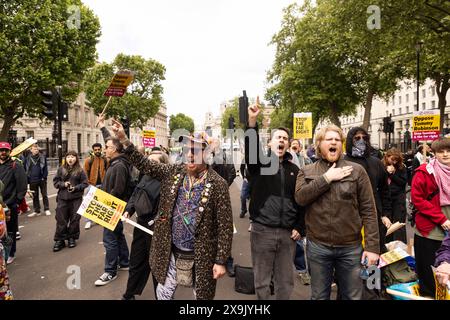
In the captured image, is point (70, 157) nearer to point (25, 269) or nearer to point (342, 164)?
point (25, 269)

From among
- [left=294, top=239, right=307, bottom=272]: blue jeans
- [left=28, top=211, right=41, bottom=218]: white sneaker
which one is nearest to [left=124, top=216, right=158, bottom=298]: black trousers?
[left=294, top=239, right=307, bottom=272]: blue jeans

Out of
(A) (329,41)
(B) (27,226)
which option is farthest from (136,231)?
(A) (329,41)

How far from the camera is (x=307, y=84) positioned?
29188 millimetres

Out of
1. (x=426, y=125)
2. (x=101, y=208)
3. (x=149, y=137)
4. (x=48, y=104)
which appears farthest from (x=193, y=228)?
(x=149, y=137)

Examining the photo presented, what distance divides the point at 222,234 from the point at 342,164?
1.18 metres

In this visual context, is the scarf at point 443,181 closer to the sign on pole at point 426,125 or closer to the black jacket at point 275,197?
the black jacket at point 275,197

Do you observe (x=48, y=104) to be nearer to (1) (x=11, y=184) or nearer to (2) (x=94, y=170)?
(2) (x=94, y=170)

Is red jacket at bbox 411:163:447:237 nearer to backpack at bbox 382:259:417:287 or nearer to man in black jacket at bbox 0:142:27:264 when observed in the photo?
backpack at bbox 382:259:417:287

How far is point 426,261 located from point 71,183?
5.90m

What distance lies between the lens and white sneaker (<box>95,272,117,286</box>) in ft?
15.0

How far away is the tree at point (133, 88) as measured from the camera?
45125 millimetres

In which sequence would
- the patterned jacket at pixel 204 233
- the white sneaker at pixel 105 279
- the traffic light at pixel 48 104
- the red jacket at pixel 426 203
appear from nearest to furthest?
the patterned jacket at pixel 204 233 < the red jacket at pixel 426 203 < the white sneaker at pixel 105 279 < the traffic light at pixel 48 104

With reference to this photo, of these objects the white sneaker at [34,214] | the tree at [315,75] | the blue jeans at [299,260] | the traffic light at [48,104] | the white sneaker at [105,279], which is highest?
the tree at [315,75]

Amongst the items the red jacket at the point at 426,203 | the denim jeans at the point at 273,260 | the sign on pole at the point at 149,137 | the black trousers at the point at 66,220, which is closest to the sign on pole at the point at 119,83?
the denim jeans at the point at 273,260
